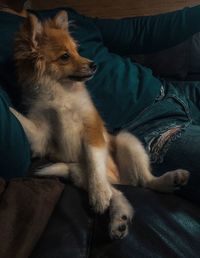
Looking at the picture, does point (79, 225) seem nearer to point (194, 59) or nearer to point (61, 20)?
point (61, 20)

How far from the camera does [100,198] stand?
117cm

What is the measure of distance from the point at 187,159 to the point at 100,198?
345 millimetres

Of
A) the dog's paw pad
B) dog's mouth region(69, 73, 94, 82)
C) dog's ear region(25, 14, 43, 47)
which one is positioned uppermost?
dog's ear region(25, 14, 43, 47)

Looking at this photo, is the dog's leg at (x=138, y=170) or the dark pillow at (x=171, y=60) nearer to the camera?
the dog's leg at (x=138, y=170)

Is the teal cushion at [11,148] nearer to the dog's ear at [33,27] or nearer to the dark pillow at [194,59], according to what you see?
the dog's ear at [33,27]

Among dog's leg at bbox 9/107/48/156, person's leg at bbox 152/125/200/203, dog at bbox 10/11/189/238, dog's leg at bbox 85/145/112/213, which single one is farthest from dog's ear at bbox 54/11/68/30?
person's leg at bbox 152/125/200/203

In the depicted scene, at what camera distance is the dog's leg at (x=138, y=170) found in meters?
1.26

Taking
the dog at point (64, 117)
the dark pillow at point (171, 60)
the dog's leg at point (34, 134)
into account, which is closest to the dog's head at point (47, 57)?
the dog at point (64, 117)

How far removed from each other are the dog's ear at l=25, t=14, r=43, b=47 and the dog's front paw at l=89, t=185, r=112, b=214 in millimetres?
585

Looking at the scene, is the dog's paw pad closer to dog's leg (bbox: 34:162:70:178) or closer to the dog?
the dog

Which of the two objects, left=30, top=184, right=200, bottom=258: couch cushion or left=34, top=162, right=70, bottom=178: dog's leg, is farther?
left=34, top=162, right=70, bottom=178: dog's leg

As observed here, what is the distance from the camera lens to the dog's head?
1.42 metres

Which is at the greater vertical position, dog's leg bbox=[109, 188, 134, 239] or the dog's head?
the dog's head

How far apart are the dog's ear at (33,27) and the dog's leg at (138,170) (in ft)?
1.55
